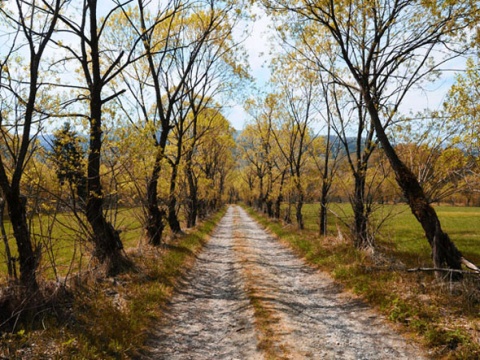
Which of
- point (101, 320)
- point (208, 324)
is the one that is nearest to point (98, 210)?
point (101, 320)

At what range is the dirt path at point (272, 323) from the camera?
4805 mm

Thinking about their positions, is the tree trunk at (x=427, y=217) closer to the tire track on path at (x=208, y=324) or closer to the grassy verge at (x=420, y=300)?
the grassy verge at (x=420, y=300)

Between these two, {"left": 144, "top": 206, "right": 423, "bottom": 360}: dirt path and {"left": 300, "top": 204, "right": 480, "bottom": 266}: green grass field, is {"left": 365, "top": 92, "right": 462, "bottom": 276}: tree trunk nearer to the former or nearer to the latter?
{"left": 300, "top": 204, "right": 480, "bottom": 266}: green grass field

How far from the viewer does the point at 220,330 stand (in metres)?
5.75

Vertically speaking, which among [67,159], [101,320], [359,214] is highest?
[67,159]

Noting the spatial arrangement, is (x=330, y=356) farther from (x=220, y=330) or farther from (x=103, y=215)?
(x=103, y=215)

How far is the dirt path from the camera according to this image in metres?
4.80

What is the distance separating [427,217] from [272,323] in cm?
429

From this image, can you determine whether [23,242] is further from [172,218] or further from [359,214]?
[172,218]

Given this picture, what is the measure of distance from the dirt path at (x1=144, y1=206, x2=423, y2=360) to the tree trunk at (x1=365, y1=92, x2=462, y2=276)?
7.17ft

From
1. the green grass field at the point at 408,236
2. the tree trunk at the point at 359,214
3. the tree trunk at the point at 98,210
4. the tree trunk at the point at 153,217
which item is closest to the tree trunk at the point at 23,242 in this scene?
the tree trunk at the point at 98,210

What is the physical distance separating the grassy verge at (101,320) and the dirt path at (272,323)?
0.43 metres

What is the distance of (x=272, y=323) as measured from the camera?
573 centimetres

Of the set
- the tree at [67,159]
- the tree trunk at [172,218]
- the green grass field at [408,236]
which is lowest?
the green grass field at [408,236]
